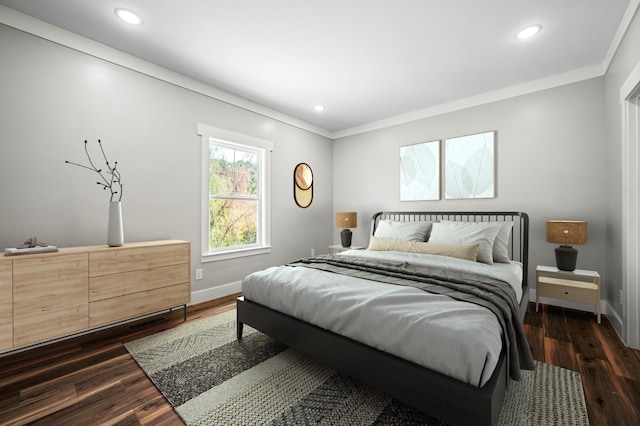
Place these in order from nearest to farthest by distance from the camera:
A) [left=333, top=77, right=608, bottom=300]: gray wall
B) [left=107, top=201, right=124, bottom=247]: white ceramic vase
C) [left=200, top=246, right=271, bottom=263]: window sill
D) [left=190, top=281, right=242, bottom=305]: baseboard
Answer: [left=107, top=201, right=124, bottom=247]: white ceramic vase
[left=333, top=77, right=608, bottom=300]: gray wall
[left=190, top=281, right=242, bottom=305]: baseboard
[left=200, top=246, right=271, bottom=263]: window sill

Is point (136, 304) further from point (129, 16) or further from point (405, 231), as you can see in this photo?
point (405, 231)

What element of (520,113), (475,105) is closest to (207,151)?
(475,105)

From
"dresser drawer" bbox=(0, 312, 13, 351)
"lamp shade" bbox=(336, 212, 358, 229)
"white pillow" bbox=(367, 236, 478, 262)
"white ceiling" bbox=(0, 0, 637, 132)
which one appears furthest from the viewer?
"lamp shade" bbox=(336, 212, 358, 229)

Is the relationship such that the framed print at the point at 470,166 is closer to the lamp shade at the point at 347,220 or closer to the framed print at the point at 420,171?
the framed print at the point at 420,171

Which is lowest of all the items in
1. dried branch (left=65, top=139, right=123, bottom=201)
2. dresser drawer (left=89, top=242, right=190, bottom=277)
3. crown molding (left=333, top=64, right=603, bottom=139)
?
dresser drawer (left=89, top=242, right=190, bottom=277)

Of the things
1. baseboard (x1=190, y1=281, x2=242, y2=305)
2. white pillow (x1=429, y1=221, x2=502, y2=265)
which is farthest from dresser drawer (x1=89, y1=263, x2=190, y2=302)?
white pillow (x1=429, y1=221, x2=502, y2=265)

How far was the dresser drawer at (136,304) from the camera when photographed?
7.43ft

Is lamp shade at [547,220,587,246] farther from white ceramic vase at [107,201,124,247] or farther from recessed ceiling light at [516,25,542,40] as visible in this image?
white ceramic vase at [107,201,124,247]

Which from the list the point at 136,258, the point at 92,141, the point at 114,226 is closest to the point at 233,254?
the point at 136,258

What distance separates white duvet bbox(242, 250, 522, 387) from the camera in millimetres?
1234

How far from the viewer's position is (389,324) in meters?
1.46

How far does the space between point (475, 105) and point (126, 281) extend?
4.39 metres

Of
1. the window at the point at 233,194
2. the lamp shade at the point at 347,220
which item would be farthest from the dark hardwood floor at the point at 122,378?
the lamp shade at the point at 347,220

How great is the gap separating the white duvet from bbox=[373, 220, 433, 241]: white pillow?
1.18m
